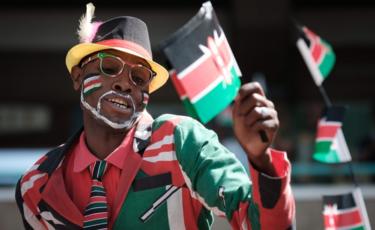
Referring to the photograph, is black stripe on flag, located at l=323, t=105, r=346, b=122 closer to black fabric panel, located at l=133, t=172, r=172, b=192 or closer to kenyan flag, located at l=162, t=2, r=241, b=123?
black fabric panel, located at l=133, t=172, r=172, b=192

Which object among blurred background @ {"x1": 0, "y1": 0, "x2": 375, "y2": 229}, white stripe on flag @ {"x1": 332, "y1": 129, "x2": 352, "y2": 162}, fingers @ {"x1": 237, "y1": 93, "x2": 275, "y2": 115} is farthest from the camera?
blurred background @ {"x1": 0, "y1": 0, "x2": 375, "y2": 229}

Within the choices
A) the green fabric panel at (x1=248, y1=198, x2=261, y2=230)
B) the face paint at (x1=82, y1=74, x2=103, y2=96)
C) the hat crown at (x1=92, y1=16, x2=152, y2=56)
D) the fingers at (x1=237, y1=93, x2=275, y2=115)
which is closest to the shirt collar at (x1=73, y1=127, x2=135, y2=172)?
the face paint at (x1=82, y1=74, x2=103, y2=96)

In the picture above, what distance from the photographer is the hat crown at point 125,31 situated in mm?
3170

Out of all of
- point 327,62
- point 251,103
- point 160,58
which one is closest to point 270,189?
point 251,103

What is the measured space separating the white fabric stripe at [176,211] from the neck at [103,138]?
39cm

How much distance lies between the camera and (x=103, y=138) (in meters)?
3.18

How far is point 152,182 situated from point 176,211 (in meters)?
0.15

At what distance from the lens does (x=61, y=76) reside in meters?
14.0

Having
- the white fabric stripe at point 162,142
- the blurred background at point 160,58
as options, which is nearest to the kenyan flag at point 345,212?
the white fabric stripe at point 162,142

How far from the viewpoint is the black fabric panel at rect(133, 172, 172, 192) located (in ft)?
9.59

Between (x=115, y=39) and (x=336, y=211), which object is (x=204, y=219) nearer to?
(x=336, y=211)

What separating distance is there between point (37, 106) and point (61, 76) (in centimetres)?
74

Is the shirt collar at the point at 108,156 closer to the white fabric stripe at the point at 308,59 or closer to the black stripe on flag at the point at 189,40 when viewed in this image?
the black stripe on flag at the point at 189,40

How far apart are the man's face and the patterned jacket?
0.37 feet
